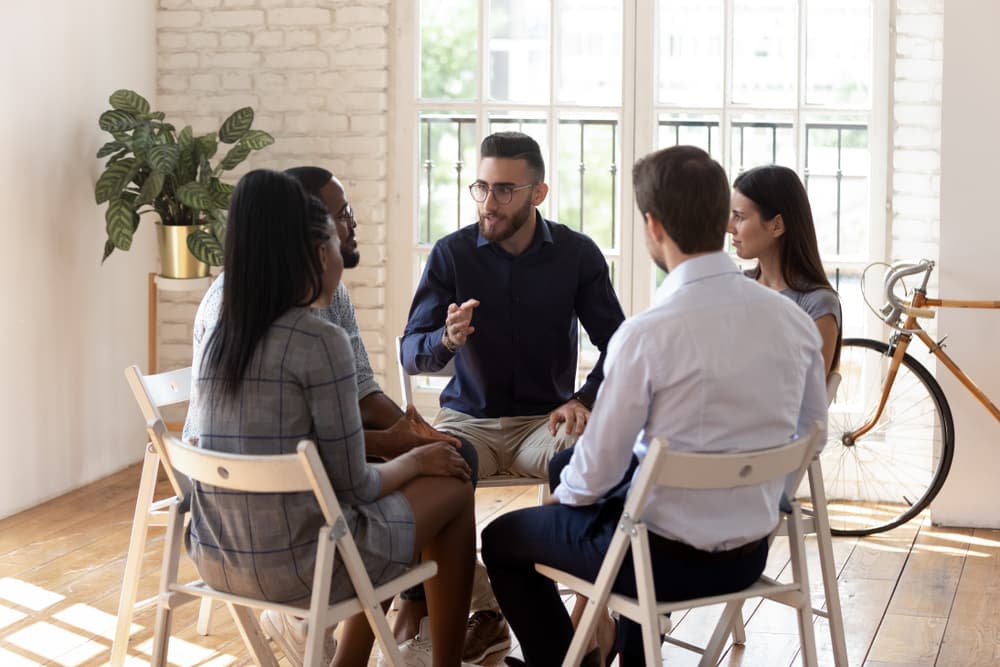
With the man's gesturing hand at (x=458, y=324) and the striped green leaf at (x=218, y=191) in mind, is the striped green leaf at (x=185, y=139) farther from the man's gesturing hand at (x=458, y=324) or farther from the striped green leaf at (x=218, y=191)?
the man's gesturing hand at (x=458, y=324)

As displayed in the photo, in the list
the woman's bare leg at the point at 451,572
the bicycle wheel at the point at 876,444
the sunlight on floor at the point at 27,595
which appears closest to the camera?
the woman's bare leg at the point at 451,572

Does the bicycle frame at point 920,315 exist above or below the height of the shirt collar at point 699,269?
below

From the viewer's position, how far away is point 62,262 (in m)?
5.14

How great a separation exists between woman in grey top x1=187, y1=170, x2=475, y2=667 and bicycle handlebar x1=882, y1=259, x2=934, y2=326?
2.72m

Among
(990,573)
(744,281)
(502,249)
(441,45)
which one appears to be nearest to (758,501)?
(744,281)

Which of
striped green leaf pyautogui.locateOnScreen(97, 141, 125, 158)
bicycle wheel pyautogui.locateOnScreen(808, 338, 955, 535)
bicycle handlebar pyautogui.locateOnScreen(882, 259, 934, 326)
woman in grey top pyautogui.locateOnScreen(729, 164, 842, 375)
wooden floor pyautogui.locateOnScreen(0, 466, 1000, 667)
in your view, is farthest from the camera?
bicycle wheel pyautogui.locateOnScreen(808, 338, 955, 535)

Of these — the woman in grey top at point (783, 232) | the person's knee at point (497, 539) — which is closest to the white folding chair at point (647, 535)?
the person's knee at point (497, 539)

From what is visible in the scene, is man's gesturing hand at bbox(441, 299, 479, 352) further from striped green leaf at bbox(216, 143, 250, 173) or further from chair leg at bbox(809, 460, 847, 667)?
striped green leaf at bbox(216, 143, 250, 173)

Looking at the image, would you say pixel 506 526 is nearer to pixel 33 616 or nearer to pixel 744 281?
pixel 744 281

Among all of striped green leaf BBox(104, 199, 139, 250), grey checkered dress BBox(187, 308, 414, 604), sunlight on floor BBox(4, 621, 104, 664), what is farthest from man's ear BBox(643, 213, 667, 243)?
striped green leaf BBox(104, 199, 139, 250)

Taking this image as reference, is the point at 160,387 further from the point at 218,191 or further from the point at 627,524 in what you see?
the point at 218,191

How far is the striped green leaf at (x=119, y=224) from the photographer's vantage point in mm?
4984

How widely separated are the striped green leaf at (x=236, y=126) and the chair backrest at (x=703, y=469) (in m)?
3.38

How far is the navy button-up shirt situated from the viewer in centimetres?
358
